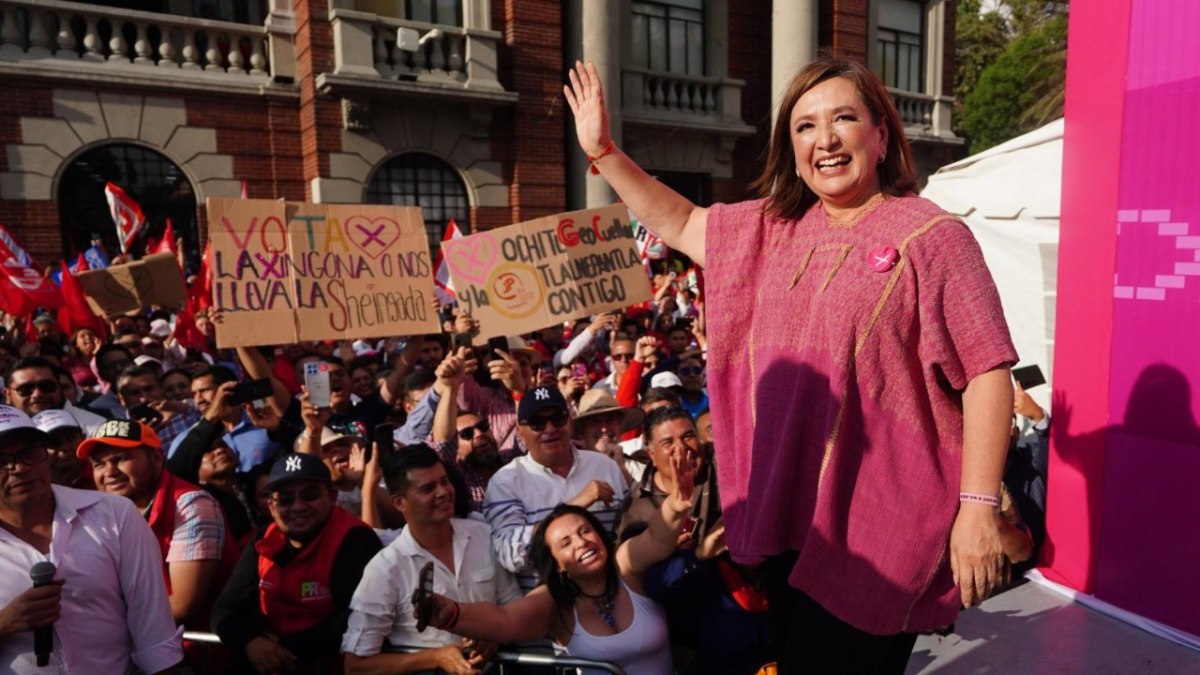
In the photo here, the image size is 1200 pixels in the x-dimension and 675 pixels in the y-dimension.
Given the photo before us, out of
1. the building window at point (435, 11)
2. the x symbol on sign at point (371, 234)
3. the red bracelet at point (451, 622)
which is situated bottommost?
the red bracelet at point (451, 622)

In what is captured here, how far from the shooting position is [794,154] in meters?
1.67

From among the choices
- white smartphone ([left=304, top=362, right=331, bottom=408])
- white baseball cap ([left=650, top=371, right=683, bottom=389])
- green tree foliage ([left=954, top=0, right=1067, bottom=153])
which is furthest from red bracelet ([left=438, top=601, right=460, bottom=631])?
green tree foliage ([left=954, top=0, right=1067, bottom=153])

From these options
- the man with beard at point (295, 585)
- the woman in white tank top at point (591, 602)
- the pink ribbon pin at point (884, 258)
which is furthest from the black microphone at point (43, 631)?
the pink ribbon pin at point (884, 258)

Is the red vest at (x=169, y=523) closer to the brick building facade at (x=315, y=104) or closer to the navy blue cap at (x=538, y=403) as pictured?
the navy blue cap at (x=538, y=403)

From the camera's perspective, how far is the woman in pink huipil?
143cm

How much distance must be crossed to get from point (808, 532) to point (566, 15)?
43.7 feet

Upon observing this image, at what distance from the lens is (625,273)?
6.39m

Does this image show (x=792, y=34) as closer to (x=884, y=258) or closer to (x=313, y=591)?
(x=313, y=591)

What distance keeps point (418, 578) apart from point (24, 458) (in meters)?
1.30

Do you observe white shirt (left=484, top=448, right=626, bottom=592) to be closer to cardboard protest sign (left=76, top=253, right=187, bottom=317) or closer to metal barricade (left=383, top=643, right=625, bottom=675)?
metal barricade (left=383, top=643, right=625, bottom=675)

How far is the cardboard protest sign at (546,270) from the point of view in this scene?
5.85 m

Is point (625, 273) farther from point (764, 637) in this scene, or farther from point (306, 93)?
point (306, 93)

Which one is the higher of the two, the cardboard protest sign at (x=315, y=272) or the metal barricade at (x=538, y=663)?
the cardboard protest sign at (x=315, y=272)

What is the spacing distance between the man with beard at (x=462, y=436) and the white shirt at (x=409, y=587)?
0.96 m
